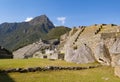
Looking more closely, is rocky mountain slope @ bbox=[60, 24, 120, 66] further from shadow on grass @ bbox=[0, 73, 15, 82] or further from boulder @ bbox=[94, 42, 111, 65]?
shadow on grass @ bbox=[0, 73, 15, 82]

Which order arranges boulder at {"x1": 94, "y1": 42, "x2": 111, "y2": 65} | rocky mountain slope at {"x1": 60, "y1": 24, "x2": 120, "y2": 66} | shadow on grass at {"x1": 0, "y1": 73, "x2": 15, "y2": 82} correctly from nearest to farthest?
shadow on grass at {"x1": 0, "y1": 73, "x2": 15, "y2": 82} → rocky mountain slope at {"x1": 60, "y1": 24, "x2": 120, "y2": 66} → boulder at {"x1": 94, "y1": 42, "x2": 111, "y2": 65}

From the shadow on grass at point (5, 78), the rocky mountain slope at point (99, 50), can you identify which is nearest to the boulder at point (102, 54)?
the rocky mountain slope at point (99, 50)

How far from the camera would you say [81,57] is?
3444 cm

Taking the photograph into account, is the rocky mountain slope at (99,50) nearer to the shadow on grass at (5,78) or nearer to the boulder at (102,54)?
the boulder at (102,54)

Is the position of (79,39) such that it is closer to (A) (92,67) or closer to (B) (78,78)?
(A) (92,67)

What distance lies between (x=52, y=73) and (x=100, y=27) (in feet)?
68.1

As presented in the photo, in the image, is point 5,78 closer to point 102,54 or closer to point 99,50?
point 102,54

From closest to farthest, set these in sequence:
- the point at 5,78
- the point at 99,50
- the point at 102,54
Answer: the point at 5,78, the point at 102,54, the point at 99,50

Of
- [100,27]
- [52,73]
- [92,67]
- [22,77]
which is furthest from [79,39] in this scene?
[22,77]

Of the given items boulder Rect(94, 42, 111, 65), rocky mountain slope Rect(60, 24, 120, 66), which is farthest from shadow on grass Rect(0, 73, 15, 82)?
boulder Rect(94, 42, 111, 65)

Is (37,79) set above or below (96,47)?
below

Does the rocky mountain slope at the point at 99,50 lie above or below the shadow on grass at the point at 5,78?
above

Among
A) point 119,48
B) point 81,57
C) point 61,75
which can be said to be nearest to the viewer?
point 61,75

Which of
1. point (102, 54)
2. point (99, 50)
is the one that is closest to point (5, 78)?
point (102, 54)
